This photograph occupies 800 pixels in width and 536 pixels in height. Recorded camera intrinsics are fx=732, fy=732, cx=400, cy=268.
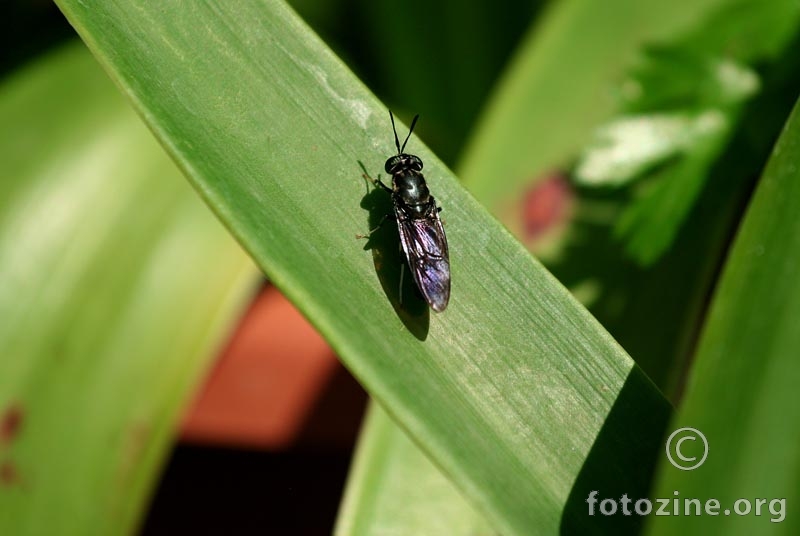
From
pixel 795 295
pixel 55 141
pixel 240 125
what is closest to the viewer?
pixel 795 295

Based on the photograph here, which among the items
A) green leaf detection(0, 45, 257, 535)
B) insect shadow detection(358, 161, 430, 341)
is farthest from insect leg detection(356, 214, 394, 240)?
green leaf detection(0, 45, 257, 535)

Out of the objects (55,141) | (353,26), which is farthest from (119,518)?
(353,26)

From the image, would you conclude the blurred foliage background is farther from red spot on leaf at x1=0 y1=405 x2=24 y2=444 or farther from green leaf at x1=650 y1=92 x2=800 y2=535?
red spot on leaf at x1=0 y1=405 x2=24 y2=444

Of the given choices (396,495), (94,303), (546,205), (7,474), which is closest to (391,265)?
(396,495)

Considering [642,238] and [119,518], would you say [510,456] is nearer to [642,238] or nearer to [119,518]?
[642,238]

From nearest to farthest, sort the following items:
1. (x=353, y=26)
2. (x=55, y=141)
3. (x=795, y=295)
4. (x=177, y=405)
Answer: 1. (x=795, y=295)
2. (x=177, y=405)
3. (x=55, y=141)
4. (x=353, y=26)

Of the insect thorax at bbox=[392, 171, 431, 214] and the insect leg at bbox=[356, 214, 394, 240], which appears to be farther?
the insect thorax at bbox=[392, 171, 431, 214]

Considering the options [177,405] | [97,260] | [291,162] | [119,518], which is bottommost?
[119,518]

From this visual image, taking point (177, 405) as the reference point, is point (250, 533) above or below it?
below
